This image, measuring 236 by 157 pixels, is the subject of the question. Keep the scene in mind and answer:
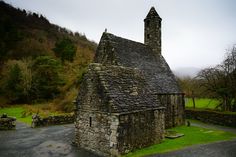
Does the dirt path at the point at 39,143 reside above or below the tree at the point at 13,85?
below

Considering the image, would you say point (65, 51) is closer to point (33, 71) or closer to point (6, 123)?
point (33, 71)

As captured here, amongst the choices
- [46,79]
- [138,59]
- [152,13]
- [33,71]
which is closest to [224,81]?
[152,13]

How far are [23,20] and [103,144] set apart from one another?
98.9m

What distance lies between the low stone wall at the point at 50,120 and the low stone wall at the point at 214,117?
55.9 feet

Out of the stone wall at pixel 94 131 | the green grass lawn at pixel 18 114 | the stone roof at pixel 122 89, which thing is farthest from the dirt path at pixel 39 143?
the green grass lawn at pixel 18 114

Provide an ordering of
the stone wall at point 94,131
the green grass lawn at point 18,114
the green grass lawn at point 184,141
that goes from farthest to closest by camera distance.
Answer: the green grass lawn at point 18,114 → the green grass lawn at point 184,141 → the stone wall at point 94,131

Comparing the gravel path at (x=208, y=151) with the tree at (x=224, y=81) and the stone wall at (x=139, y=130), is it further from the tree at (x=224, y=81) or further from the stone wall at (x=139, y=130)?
the tree at (x=224, y=81)

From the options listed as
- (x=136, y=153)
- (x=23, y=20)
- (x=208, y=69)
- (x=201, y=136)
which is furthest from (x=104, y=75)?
(x=23, y=20)

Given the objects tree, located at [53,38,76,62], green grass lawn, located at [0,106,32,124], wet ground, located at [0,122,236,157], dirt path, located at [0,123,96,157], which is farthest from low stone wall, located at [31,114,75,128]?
tree, located at [53,38,76,62]

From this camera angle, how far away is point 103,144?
14109 mm

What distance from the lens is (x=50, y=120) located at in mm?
25297

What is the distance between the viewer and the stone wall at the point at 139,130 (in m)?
13.6

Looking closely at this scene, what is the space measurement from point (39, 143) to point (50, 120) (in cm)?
838

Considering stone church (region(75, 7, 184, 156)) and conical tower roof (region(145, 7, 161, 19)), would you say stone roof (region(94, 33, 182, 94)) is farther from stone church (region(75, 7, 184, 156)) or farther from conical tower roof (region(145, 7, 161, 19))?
conical tower roof (region(145, 7, 161, 19))
